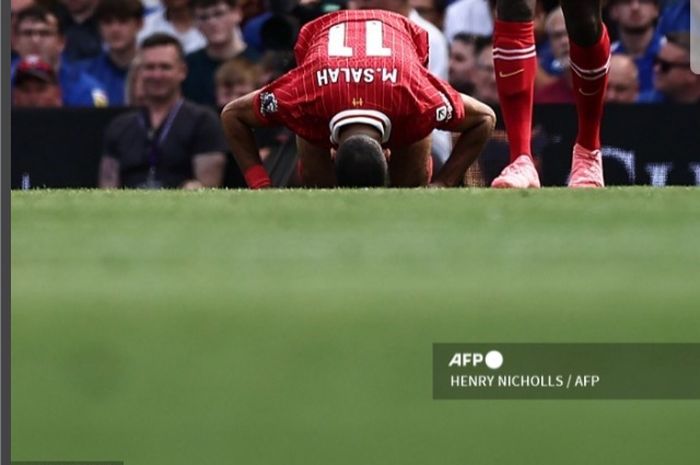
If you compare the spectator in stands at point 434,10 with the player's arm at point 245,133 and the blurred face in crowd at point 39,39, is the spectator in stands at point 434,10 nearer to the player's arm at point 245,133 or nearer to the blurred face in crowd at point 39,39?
the blurred face in crowd at point 39,39

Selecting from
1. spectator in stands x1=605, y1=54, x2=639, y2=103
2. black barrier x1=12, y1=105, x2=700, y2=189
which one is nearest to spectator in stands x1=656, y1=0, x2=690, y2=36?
spectator in stands x1=605, y1=54, x2=639, y2=103

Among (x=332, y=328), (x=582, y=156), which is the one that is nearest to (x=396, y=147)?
(x=582, y=156)

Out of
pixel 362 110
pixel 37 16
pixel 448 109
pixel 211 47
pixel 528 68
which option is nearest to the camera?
pixel 362 110

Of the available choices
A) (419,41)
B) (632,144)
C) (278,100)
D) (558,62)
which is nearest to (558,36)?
(558,62)

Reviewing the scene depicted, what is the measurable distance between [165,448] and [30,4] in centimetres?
671

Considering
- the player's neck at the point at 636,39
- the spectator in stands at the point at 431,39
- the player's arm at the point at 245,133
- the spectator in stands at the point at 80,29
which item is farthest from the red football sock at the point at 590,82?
the spectator in stands at the point at 80,29

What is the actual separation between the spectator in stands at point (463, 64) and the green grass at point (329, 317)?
12.9 feet

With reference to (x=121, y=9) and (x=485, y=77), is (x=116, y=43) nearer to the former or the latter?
(x=121, y=9)

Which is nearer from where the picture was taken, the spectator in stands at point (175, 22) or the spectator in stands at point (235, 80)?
the spectator in stands at point (235, 80)

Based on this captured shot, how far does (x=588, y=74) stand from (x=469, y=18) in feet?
9.37

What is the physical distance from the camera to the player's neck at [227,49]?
898cm

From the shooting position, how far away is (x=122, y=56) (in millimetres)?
9242

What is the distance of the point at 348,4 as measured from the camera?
855 centimetres

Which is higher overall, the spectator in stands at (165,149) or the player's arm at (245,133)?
the spectator in stands at (165,149)
